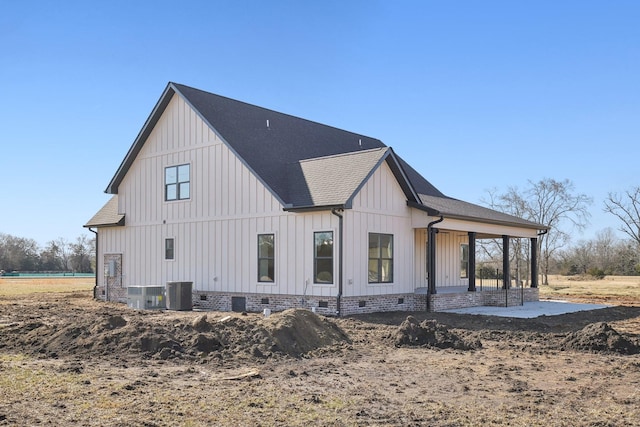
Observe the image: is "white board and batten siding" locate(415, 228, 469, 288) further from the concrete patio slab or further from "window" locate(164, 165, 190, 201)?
"window" locate(164, 165, 190, 201)

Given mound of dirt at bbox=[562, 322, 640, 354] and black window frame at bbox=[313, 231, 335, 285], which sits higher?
black window frame at bbox=[313, 231, 335, 285]

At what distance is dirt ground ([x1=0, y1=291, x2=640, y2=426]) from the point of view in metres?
7.32

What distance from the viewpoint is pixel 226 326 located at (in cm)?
1323

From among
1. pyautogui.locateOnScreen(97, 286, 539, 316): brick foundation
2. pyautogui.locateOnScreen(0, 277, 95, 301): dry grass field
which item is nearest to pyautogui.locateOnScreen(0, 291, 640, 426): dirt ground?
pyautogui.locateOnScreen(97, 286, 539, 316): brick foundation

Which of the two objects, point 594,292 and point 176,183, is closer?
point 176,183

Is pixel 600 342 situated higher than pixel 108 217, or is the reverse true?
pixel 108 217

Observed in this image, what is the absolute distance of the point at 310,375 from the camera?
9.83 metres

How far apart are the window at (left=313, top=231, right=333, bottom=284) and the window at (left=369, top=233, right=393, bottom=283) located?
1577mm

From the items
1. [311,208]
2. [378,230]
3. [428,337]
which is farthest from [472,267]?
[428,337]

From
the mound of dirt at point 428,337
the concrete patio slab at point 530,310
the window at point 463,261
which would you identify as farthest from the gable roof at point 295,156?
the mound of dirt at point 428,337

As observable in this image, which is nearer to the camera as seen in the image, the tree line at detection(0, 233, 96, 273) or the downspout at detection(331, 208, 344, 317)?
the downspout at detection(331, 208, 344, 317)

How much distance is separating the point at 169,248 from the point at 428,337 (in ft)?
44.5

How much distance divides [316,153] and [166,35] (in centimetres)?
815

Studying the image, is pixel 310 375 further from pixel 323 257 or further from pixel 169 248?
pixel 169 248
